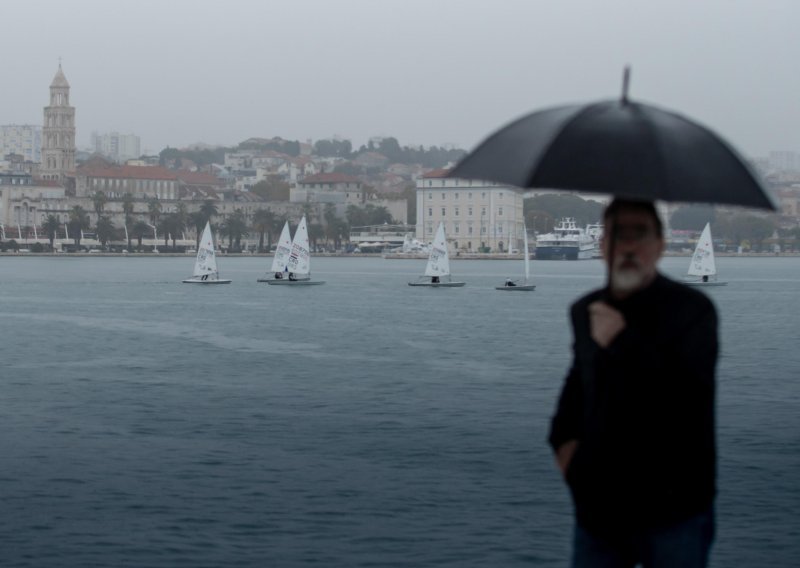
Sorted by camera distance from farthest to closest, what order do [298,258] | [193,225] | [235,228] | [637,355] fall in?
[193,225], [235,228], [298,258], [637,355]

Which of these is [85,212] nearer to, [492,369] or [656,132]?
[492,369]

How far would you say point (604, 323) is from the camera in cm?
408

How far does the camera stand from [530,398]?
2602cm

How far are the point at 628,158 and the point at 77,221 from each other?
176m

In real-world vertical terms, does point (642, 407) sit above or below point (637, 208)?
below

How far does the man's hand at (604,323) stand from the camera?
4.06m

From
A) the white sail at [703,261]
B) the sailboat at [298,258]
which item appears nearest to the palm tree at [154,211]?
the sailboat at [298,258]

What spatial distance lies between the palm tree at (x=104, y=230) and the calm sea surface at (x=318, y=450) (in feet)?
428

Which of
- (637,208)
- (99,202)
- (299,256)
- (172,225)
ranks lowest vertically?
(299,256)

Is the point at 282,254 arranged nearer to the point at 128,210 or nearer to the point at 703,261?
the point at 703,261

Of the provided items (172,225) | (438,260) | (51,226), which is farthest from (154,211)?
(438,260)

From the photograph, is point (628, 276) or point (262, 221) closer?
point (628, 276)

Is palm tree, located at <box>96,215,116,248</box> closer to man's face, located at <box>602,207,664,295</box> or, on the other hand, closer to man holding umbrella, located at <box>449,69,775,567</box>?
man holding umbrella, located at <box>449,69,775,567</box>

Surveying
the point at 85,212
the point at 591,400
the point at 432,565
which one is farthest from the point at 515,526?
the point at 85,212
